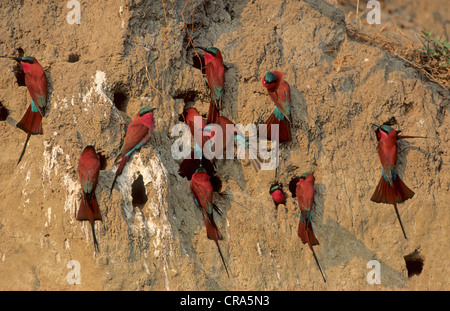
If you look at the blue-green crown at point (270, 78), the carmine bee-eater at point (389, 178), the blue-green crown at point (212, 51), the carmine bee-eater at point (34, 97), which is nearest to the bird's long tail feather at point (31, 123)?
the carmine bee-eater at point (34, 97)

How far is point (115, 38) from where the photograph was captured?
3658mm

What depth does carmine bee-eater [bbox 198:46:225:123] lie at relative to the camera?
369 centimetres

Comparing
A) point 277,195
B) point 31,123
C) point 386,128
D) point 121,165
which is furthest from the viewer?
point 386,128

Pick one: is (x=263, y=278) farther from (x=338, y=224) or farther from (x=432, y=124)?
(x=432, y=124)

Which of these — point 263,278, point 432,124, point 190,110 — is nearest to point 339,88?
point 432,124

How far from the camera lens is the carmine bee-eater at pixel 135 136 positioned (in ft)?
11.0

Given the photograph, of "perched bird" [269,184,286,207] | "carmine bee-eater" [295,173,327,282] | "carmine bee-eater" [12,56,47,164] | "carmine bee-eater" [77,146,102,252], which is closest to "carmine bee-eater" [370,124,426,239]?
"carmine bee-eater" [295,173,327,282]

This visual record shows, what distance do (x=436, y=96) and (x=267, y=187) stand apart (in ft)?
4.42

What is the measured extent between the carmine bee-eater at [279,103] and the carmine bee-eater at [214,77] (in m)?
0.27

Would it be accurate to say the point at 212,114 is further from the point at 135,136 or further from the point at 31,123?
the point at 31,123

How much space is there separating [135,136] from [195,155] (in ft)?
1.37

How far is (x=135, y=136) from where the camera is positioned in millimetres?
3369

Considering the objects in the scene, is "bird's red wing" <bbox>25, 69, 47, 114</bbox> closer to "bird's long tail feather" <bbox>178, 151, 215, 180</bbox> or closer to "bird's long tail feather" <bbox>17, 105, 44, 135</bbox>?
"bird's long tail feather" <bbox>17, 105, 44, 135</bbox>

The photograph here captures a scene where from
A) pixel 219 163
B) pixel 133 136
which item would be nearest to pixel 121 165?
pixel 133 136
